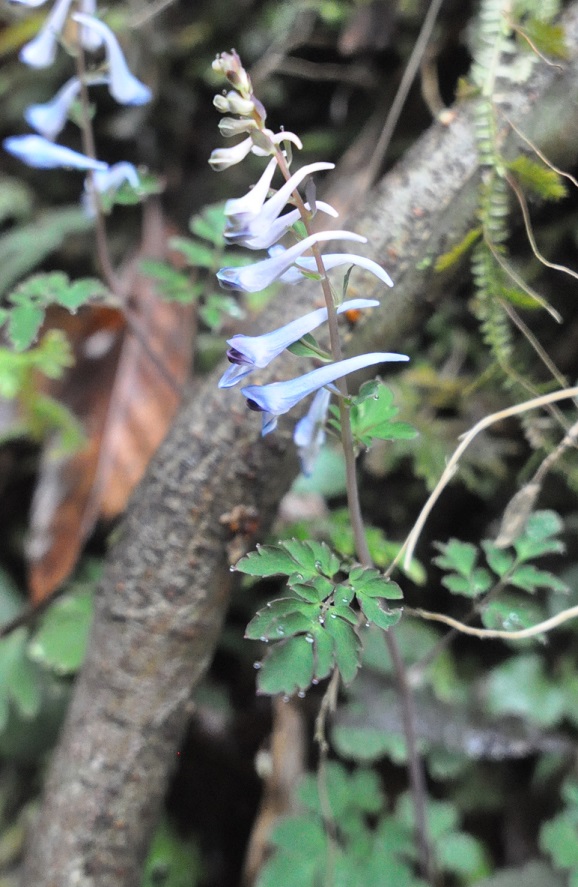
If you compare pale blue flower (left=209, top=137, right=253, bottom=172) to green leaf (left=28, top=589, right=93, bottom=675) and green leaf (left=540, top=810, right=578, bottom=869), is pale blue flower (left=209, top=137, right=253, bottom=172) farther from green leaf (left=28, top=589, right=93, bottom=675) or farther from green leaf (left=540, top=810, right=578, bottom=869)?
green leaf (left=540, top=810, right=578, bottom=869)

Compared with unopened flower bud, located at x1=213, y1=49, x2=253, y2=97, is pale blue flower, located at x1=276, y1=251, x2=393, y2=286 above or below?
below

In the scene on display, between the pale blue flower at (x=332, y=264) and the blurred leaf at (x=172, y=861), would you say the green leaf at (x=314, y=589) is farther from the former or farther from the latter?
the blurred leaf at (x=172, y=861)

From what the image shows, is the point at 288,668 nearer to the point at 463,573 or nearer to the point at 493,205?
the point at 463,573

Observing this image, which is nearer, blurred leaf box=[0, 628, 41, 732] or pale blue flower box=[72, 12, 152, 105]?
pale blue flower box=[72, 12, 152, 105]

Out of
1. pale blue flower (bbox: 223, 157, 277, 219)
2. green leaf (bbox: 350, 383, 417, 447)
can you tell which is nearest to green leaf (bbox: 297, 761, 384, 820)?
green leaf (bbox: 350, 383, 417, 447)

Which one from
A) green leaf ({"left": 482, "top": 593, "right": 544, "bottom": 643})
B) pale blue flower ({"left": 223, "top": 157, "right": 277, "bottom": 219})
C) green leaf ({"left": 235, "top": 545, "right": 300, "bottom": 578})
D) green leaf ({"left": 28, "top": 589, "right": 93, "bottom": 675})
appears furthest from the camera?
green leaf ({"left": 28, "top": 589, "right": 93, "bottom": 675})

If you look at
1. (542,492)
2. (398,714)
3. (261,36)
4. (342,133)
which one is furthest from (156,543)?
(261,36)
